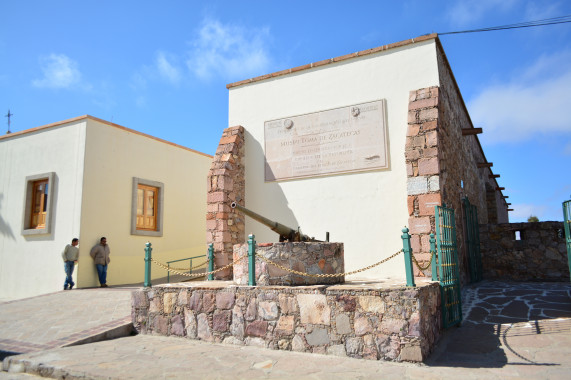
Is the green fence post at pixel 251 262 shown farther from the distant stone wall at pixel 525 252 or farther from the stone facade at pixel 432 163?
the distant stone wall at pixel 525 252

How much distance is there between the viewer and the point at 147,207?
13.2 m

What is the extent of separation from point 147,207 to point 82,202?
90.4 inches

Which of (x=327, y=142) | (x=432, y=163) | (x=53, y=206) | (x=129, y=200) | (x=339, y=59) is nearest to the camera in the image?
(x=432, y=163)

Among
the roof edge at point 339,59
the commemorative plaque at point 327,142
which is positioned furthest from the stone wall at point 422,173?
the roof edge at point 339,59

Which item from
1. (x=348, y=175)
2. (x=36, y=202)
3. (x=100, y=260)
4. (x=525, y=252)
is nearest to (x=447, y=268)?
(x=348, y=175)

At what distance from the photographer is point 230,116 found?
35.5ft

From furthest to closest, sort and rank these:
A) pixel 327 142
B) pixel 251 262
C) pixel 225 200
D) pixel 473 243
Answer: pixel 473 243
pixel 225 200
pixel 327 142
pixel 251 262

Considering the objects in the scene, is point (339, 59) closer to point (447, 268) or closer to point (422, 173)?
point (422, 173)

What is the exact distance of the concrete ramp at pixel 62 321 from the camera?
6111 mm

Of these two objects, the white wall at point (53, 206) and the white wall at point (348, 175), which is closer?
the white wall at point (348, 175)

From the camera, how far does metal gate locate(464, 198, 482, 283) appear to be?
31.4 feet

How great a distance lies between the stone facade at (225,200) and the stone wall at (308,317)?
100 inches

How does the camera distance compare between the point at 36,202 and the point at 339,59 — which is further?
Answer: the point at 36,202

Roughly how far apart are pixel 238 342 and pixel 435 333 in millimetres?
2650
